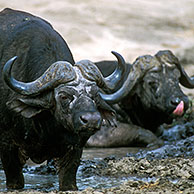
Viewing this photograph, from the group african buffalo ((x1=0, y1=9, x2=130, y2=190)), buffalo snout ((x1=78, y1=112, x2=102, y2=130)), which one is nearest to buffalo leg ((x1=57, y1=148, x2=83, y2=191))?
african buffalo ((x1=0, y1=9, x2=130, y2=190))

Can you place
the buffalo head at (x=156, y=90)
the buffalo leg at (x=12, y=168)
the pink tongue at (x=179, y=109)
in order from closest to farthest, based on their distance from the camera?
the buffalo leg at (x=12, y=168)
the pink tongue at (x=179, y=109)
the buffalo head at (x=156, y=90)

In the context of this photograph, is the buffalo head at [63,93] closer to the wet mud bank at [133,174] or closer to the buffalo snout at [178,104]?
the wet mud bank at [133,174]

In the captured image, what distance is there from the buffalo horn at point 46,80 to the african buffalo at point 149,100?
3.85 m

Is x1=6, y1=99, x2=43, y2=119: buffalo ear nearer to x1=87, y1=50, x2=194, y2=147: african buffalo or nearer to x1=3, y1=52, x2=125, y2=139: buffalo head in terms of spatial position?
x1=3, y1=52, x2=125, y2=139: buffalo head

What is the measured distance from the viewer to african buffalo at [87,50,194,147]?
8734 mm

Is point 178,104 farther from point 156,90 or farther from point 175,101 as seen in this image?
point 156,90

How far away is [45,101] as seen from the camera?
199 inches

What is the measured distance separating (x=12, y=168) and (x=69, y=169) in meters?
0.59

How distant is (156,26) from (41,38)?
11.4 metres

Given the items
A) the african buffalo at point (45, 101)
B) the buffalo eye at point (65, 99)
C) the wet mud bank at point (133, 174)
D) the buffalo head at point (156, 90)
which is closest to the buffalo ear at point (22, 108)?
the african buffalo at point (45, 101)

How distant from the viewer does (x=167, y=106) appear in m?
8.70

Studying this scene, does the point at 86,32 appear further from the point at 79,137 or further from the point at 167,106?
the point at 79,137

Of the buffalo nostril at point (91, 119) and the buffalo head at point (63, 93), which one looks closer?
the buffalo nostril at point (91, 119)

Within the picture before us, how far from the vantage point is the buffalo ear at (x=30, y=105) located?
5047 mm
